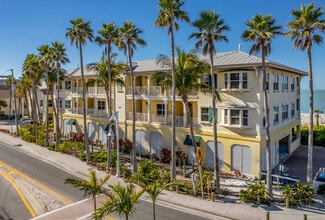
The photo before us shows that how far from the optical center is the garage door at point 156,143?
28.3 meters

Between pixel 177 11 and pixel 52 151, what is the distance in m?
23.3

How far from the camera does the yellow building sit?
2200 cm

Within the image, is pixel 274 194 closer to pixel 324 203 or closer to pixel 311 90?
pixel 324 203

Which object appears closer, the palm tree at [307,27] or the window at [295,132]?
the palm tree at [307,27]

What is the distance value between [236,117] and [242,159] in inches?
147

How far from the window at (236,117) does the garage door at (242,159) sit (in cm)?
213

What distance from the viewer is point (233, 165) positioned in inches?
916

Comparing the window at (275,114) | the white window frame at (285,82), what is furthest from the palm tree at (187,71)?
the white window frame at (285,82)

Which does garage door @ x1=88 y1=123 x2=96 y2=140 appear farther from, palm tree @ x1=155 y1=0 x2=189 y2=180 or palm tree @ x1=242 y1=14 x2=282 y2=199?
palm tree @ x1=242 y1=14 x2=282 y2=199

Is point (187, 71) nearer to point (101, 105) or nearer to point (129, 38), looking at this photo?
point (129, 38)

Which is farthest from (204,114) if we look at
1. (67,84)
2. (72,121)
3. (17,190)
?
(67,84)

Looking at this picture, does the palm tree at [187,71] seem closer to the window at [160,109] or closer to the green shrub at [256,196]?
the green shrub at [256,196]

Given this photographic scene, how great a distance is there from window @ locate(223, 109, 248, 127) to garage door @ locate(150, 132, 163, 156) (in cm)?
797

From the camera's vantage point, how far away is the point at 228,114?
2305 centimetres
